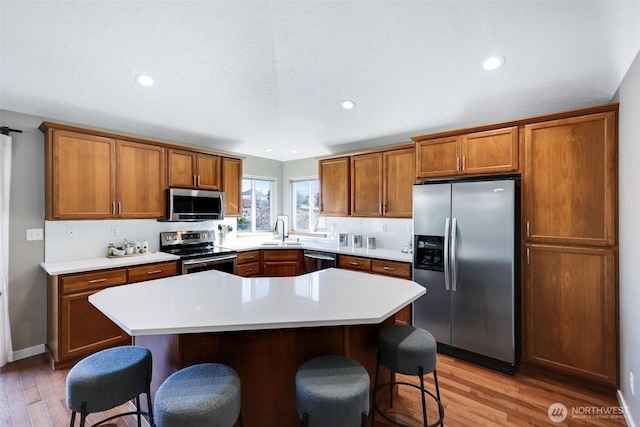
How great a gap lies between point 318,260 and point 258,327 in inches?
109

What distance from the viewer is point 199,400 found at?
1.28 meters

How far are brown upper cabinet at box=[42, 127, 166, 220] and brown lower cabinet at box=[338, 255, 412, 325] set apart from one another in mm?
2422

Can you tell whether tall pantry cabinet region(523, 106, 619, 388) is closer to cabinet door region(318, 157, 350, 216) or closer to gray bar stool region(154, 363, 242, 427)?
cabinet door region(318, 157, 350, 216)

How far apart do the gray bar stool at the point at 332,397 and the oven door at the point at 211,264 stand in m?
2.45

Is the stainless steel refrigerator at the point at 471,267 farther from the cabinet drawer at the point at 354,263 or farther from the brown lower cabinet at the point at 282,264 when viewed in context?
the brown lower cabinet at the point at 282,264

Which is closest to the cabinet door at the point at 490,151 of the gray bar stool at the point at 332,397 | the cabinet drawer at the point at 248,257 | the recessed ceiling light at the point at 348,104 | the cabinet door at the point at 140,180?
the recessed ceiling light at the point at 348,104

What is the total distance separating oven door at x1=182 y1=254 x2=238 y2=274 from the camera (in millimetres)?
3484

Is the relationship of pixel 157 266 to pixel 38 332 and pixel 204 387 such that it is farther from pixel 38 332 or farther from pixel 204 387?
pixel 204 387

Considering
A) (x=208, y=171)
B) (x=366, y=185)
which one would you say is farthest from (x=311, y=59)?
(x=208, y=171)

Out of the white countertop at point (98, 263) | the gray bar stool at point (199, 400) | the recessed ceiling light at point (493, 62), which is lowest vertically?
the gray bar stool at point (199, 400)

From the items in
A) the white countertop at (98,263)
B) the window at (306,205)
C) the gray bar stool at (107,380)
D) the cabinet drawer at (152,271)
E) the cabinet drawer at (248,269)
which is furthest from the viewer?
the window at (306,205)

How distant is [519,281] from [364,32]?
8.23 feet

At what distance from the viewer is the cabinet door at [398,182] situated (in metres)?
3.70

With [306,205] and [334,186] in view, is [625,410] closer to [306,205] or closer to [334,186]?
[334,186]
